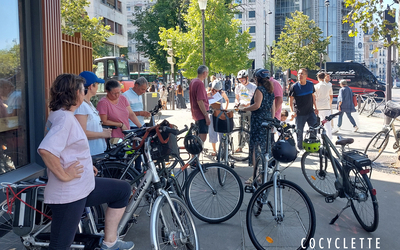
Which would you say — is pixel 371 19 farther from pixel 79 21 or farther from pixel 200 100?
pixel 79 21

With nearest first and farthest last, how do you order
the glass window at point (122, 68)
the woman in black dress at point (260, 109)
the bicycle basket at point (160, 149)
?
1. the bicycle basket at point (160, 149)
2. the woman in black dress at point (260, 109)
3. the glass window at point (122, 68)

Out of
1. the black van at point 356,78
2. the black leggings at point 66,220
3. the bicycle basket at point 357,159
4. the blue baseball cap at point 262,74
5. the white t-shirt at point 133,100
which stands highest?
the black van at point 356,78

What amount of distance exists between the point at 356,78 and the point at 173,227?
30.2 m

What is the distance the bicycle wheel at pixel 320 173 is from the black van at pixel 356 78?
82.8 feet

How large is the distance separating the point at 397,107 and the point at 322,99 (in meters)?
3.31

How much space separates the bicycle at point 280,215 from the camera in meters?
3.89

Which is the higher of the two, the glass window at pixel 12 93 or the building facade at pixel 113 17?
the building facade at pixel 113 17

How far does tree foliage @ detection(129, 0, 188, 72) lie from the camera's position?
42562 mm

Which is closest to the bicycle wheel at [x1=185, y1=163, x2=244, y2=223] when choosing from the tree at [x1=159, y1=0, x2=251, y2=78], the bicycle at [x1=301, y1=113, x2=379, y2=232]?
the bicycle at [x1=301, y1=113, x2=379, y2=232]

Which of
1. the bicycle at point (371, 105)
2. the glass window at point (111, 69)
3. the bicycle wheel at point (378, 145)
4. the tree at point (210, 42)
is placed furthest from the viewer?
the tree at point (210, 42)

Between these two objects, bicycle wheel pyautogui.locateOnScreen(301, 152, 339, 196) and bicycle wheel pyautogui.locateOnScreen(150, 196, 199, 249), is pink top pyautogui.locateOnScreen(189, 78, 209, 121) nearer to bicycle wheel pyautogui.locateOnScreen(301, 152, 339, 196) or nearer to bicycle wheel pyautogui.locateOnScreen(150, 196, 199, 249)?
bicycle wheel pyautogui.locateOnScreen(301, 152, 339, 196)

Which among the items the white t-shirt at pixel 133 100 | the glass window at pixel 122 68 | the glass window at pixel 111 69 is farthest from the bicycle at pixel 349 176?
the glass window at pixel 122 68

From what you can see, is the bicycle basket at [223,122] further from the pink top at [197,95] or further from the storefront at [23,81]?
the storefront at [23,81]

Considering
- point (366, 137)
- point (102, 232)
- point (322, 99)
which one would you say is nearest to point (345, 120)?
point (366, 137)
